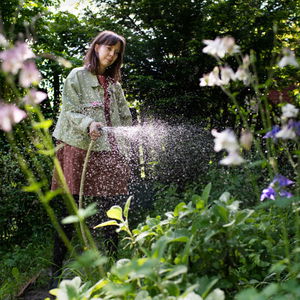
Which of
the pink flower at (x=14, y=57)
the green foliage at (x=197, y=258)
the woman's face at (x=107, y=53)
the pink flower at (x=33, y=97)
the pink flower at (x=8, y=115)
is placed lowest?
the green foliage at (x=197, y=258)

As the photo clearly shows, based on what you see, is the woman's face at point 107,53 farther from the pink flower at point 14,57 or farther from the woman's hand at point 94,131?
the pink flower at point 14,57

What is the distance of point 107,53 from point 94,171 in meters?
0.73

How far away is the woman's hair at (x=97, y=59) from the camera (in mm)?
2593

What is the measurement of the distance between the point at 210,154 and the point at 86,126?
3100 millimetres

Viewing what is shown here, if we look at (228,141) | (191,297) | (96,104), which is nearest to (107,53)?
(96,104)

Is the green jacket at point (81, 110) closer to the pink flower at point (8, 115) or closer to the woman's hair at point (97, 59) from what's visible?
the woman's hair at point (97, 59)

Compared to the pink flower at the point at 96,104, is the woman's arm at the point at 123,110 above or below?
below

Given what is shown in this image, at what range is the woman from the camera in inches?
102

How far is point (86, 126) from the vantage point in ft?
8.02

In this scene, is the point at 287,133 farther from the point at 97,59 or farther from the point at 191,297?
the point at 97,59

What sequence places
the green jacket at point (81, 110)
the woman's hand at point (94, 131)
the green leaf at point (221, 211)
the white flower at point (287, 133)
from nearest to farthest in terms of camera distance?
1. the white flower at point (287, 133)
2. the green leaf at point (221, 211)
3. the woman's hand at point (94, 131)
4. the green jacket at point (81, 110)

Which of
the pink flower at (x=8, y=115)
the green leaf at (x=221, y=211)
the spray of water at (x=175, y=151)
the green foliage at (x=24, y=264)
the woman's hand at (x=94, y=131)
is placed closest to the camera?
the pink flower at (x=8, y=115)

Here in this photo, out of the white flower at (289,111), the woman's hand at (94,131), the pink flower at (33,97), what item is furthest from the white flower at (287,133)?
the woman's hand at (94,131)

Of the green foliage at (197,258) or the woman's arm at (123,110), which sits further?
the woman's arm at (123,110)
